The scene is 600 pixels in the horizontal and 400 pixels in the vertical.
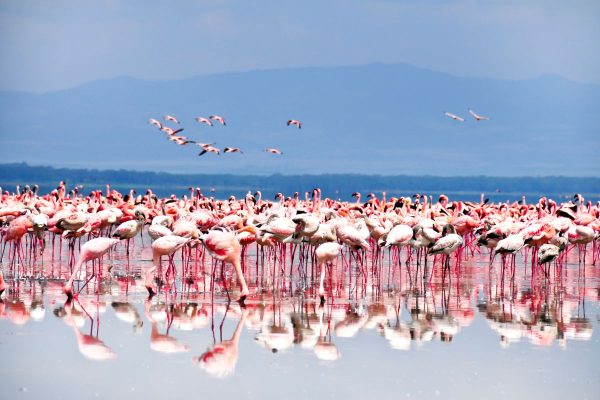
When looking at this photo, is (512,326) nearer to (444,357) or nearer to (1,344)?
(444,357)

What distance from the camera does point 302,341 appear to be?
→ 10070mm

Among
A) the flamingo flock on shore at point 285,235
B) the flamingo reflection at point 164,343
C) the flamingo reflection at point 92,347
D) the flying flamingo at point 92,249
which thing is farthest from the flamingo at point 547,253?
the flamingo reflection at point 92,347

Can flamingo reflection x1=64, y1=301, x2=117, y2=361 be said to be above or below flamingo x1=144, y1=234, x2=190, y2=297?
below

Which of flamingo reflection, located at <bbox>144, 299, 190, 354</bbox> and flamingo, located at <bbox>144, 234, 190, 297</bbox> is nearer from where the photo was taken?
flamingo reflection, located at <bbox>144, 299, 190, 354</bbox>

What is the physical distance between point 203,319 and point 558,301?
13.6 ft

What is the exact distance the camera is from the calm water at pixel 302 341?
8.48 metres

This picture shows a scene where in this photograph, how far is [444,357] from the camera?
31.3 ft

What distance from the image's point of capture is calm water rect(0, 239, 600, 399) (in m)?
8.48

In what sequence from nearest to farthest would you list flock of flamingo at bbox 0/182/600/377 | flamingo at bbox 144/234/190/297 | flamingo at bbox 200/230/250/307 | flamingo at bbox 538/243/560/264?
flock of flamingo at bbox 0/182/600/377, flamingo at bbox 200/230/250/307, flamingo at bbox 144/234/190/297, flamingo at bbox 538/243/560/264

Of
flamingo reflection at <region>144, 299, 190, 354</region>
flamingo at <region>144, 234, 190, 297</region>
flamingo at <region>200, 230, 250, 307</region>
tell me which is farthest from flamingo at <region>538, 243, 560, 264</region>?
flamingo reflection at <region>144, 299, 190, 354</region>

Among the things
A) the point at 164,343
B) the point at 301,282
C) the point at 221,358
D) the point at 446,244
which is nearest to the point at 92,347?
the point at 164,343

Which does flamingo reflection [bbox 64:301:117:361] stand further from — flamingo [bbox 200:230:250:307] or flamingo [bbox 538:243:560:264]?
flamingo [bbox 538:243:560:264]

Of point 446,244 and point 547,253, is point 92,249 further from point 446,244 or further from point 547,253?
point 547,253

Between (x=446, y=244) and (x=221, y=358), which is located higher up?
(x=446, y=244)
